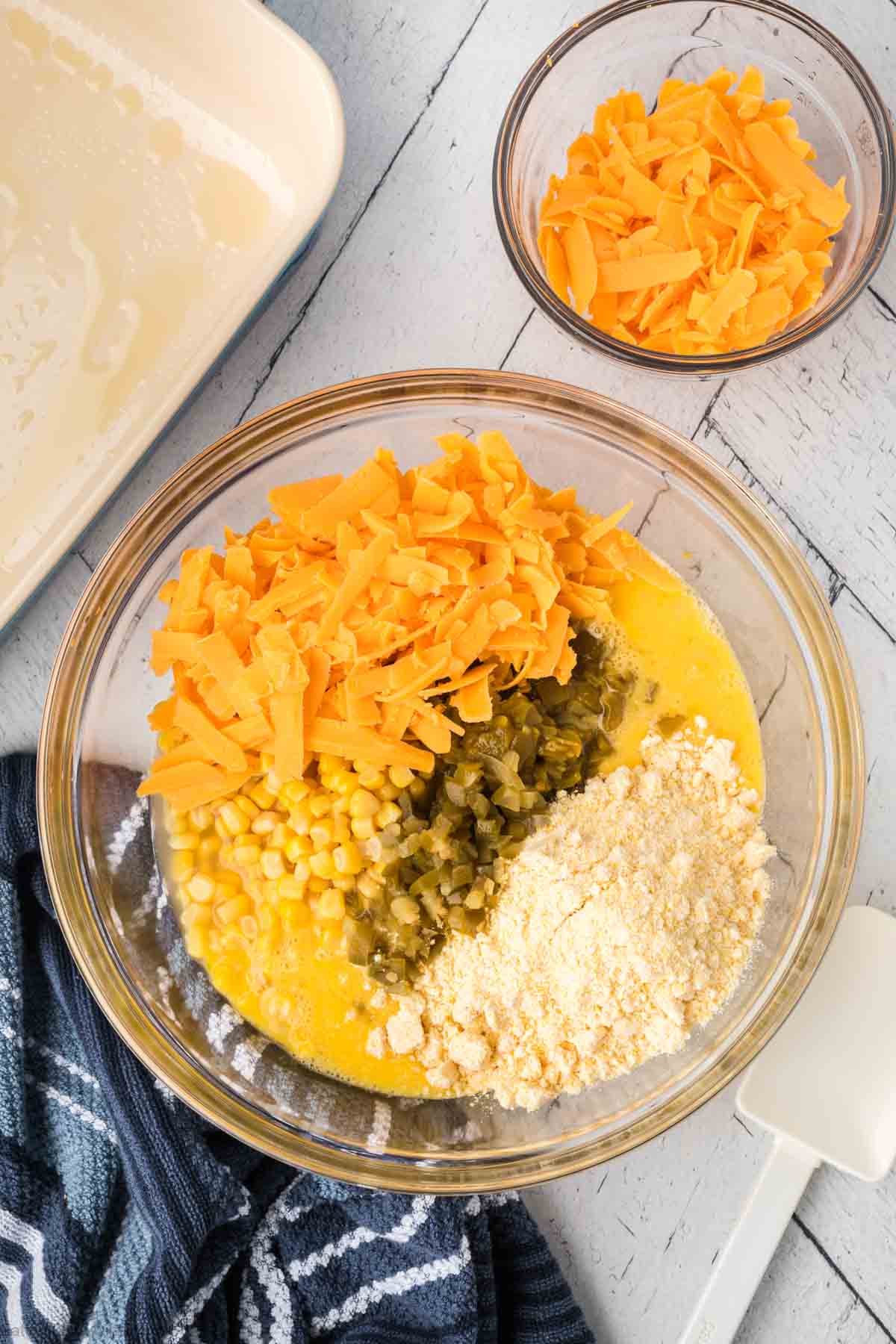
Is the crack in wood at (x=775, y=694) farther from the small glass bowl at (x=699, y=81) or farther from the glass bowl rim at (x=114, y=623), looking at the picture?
the small glass bowl at (x=699, y=81)

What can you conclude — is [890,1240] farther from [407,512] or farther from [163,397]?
[163,397]

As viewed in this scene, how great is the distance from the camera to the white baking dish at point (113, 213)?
1.51 meters

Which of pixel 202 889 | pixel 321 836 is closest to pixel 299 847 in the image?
pixel 321 836

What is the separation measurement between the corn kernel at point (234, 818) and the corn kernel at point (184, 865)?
0.25 feet

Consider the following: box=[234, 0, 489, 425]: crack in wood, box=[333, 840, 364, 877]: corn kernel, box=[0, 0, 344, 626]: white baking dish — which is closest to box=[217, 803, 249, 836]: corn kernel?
box=[333, 840, 364, 877]: corn kernel

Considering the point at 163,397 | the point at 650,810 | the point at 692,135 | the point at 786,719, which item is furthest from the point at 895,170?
the point at 163,397

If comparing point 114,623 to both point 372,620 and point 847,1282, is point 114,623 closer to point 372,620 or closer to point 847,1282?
point 372,620

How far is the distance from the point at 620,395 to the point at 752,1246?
1162 millimetres

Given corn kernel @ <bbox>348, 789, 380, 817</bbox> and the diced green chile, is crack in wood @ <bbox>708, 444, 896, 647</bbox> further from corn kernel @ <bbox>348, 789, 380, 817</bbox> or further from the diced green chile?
corn kernel @ <bbox>348, 789, 380, 817</bbox>

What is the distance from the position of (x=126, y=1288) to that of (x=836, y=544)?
1387mm

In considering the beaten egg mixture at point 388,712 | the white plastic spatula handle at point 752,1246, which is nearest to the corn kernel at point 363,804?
the beaten egg mixture at point 388,712

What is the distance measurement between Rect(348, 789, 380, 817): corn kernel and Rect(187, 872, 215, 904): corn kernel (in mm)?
221

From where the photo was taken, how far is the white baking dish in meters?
1.51

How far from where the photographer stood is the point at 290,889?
1307 mm
